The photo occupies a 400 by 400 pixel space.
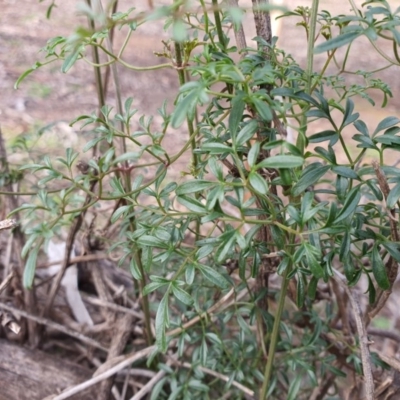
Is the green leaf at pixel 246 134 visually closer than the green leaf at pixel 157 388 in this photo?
Yes

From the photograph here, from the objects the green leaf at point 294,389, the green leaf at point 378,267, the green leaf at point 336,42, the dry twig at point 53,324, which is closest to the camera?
the green leaf at point 336,42

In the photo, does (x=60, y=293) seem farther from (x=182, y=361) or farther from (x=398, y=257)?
(x=398, y=257)

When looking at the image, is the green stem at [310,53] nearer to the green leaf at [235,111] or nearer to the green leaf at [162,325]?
the green leaf at [235,111]

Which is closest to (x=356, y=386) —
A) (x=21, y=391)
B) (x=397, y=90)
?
(x=21, y=391)

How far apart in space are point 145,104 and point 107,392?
5.68ft

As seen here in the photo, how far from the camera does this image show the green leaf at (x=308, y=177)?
43cm

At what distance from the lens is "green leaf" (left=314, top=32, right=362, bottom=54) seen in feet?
1.16

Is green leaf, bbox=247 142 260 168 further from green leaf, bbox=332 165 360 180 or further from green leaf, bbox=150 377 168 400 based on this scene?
green leaf, bbox=150 377 168 400

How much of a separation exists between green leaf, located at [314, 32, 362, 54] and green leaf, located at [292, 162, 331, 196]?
0.37 feet

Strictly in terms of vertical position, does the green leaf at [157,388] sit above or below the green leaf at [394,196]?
below

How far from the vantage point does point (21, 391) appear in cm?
82

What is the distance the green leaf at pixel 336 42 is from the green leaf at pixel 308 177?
11 centimetres

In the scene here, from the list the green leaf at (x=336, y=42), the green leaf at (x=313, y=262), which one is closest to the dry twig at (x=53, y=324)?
the green leaf at (x=313, y=262)

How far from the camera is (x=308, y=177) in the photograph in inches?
17.2
